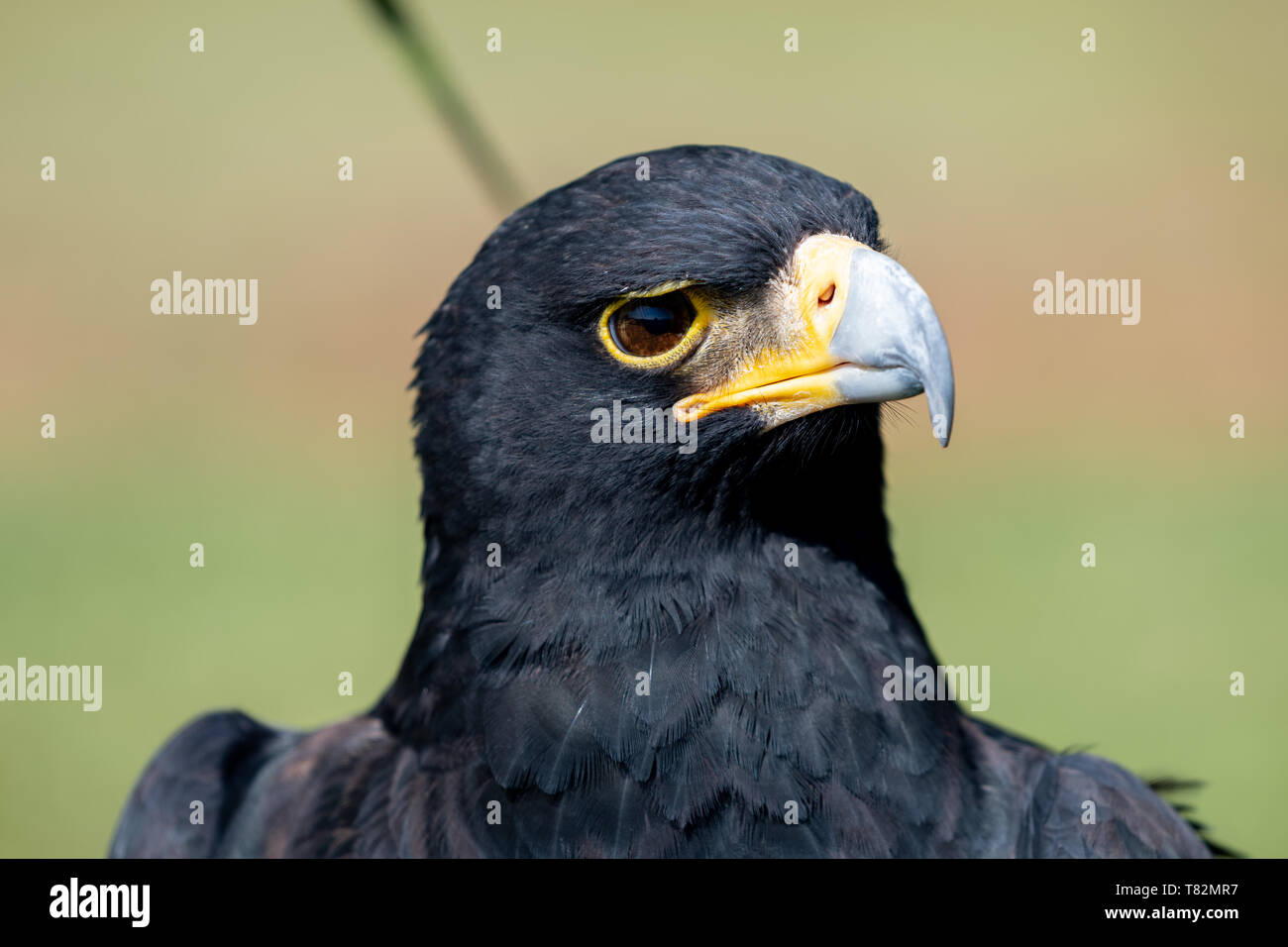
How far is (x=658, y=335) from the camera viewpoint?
284 cm

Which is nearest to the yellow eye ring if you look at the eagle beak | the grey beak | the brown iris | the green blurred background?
the brown iris

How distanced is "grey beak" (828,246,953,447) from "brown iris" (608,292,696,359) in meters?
0.34

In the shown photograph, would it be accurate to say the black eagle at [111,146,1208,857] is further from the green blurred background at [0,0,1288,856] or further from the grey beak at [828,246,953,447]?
the green blurred background at [0,0,1288,856]

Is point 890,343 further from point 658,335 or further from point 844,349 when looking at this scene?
point 658,335

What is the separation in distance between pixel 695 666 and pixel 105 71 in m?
19.5

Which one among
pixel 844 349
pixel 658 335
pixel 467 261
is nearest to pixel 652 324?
pixel 658 335

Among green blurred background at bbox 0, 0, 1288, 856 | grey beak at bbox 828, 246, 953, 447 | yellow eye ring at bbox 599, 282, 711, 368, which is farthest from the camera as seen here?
green blurred background at bbox 0, 0, 1288, 856

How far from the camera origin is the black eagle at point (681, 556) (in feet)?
8.93

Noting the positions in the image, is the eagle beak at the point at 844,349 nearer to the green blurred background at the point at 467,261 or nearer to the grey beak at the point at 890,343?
the grey beak at the point at 890,343

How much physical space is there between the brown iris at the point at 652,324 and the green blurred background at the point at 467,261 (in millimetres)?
1238

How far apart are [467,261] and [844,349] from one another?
12.3 m

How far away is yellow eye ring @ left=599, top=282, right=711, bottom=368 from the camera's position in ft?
9.28

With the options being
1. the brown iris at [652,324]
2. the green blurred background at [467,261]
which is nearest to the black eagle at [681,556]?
the brown iris at [652,324]
